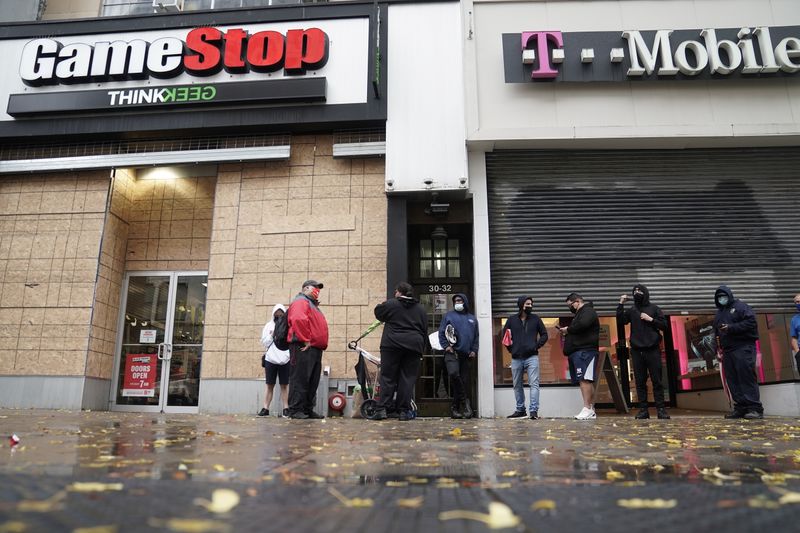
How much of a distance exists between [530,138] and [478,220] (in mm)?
1797

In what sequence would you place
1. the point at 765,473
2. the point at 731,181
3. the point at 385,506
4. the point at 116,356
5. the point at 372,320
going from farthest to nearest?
the point at 116,356
the point at 731,181
the point at 372,320
the point at 765,473
the point at 385,506

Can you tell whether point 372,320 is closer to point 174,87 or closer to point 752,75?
point 174,87

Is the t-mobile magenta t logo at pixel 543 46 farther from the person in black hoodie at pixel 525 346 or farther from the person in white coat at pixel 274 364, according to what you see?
the person in white coat at pixel 274 364

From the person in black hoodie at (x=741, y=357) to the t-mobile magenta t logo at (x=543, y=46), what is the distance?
197 inches

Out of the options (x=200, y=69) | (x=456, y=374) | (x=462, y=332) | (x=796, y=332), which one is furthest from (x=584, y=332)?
(x=200, y=69)

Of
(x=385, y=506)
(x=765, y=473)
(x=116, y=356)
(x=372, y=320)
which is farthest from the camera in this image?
(x=116, y=356)

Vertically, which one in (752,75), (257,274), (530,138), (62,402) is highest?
(752,75)

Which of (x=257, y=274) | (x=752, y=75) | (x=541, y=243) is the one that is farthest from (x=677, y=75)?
(x=257, y=274)

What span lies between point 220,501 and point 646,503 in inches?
53.0

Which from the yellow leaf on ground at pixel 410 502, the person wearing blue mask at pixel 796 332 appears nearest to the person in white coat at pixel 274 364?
the yellow leaf on ground at pixel 410 502

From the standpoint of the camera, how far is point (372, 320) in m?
9.17

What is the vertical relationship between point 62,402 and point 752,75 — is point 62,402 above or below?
below

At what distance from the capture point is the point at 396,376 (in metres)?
6.96

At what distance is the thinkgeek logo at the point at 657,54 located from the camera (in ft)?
31.1
